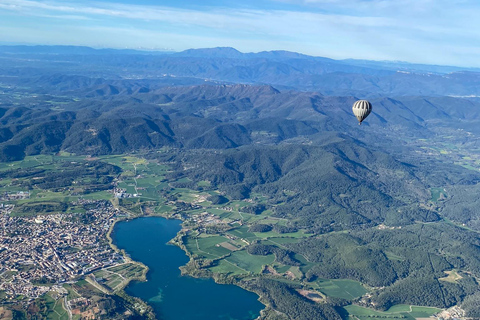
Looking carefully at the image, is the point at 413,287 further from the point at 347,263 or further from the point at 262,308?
the point at 262,308

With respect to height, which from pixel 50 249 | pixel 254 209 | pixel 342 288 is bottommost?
pixel 342 288

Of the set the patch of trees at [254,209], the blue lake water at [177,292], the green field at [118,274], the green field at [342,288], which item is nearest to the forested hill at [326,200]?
the patch of trees at [254,209]

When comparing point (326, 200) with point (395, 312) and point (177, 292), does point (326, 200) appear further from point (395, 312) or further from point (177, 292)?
point (177, 292)

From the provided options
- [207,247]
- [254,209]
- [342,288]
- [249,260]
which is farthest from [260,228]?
[342,288]

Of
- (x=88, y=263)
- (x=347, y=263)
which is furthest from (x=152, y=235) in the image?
(x=347, y=263)

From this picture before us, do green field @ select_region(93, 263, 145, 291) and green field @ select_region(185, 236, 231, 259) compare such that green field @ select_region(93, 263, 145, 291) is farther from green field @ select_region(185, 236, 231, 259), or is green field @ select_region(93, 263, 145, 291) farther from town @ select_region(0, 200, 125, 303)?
green field @ select_region(185, 236, 231, 259)

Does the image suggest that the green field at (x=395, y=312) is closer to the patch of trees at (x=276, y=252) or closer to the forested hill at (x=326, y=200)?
the forested hill at (x=326, y=200)
